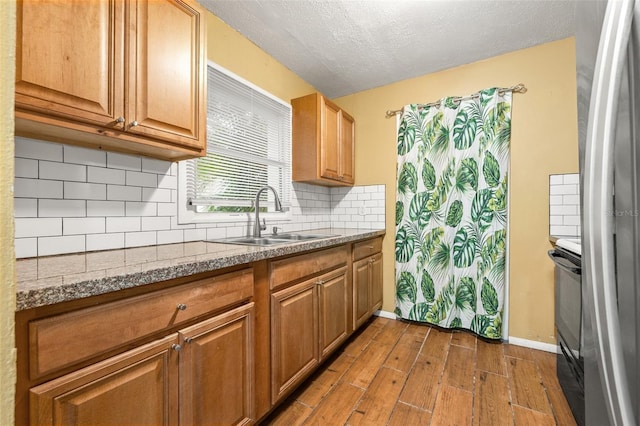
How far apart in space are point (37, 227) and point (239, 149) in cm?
127

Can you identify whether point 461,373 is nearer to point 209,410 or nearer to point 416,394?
point 416,394

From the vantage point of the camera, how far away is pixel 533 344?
2.30 meters

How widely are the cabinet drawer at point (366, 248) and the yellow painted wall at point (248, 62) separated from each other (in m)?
1.52

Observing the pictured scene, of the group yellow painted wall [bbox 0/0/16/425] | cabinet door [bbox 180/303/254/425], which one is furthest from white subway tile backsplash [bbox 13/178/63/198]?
yellow painted wall [bbox 0/0/16/425]

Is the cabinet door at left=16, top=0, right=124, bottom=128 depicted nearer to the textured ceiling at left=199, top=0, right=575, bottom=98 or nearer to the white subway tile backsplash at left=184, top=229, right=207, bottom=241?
the white subway tile backsplash at left=184, top=229, right=207, bottom=241

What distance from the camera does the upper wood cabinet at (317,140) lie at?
2551 millimetres

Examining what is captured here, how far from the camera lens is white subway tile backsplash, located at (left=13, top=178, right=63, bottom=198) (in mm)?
1104

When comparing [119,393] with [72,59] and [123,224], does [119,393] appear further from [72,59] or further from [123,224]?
[72,59]

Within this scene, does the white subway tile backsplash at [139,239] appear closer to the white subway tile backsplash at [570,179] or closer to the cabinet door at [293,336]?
the cabinet door at [293,336]

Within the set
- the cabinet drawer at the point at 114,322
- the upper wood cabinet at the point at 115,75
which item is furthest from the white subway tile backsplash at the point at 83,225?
the cabinet drawer at the point at 114,322

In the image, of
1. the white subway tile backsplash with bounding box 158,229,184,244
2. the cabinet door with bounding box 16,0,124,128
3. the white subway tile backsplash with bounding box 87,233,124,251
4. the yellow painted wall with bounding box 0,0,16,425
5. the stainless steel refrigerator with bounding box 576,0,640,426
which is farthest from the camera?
the white subway tile backsplash with bounding box 158,229,184,244

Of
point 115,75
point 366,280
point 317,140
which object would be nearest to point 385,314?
point 366,280

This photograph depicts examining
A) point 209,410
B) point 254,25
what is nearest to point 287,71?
point 254,25

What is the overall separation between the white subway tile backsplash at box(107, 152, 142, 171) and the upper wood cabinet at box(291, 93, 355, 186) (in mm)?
1395
